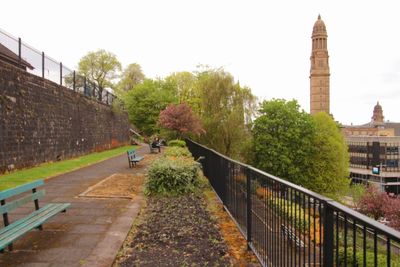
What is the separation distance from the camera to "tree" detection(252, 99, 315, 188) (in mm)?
33344

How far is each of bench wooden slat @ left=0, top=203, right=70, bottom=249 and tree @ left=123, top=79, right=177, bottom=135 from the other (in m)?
35.3

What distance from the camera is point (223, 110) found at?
92.2 feet

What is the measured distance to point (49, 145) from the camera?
49.6ft

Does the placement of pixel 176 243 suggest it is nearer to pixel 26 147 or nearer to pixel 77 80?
pixel 26 147

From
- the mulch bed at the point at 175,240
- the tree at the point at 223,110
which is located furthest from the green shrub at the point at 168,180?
the tree at the point at 223,110

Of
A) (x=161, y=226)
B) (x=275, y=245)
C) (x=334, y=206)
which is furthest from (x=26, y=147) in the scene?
(x=334, y=206)

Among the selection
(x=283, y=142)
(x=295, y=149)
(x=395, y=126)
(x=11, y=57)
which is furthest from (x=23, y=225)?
(x=395, y=126)

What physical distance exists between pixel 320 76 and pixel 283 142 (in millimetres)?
71217

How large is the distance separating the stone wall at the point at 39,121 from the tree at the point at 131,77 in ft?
123

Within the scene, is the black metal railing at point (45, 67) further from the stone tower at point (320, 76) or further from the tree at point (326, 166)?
the stone tower at point (320, 76)

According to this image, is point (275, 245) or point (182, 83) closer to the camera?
point (275, 245)

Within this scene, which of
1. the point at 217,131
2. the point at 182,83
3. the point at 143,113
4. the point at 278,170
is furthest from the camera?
the point at 182,83

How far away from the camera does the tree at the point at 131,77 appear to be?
59344mm

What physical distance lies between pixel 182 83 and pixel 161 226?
49086 mm
